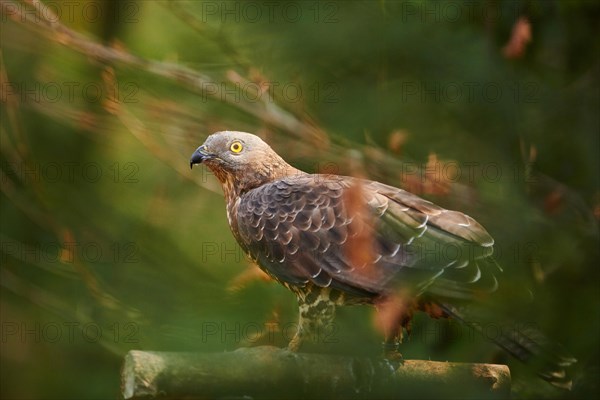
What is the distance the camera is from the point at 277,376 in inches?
89.0

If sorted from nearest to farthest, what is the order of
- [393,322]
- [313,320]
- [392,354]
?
[393,322]
[392,354]
[313,320]

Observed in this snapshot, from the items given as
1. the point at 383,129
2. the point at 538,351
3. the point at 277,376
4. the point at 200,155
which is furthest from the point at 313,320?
the point at 383,129

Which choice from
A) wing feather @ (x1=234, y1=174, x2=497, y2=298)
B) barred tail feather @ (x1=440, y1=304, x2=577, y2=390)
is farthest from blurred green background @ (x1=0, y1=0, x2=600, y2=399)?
wing feather @ (x1=234, y1=174, x2=497, y2=298)

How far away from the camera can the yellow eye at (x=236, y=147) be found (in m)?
3.40

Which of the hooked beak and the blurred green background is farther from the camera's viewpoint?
the hooked beak

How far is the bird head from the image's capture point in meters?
3.35

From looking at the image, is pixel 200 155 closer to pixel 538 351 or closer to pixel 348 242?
pixel 348 242

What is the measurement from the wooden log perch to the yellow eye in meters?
1.12

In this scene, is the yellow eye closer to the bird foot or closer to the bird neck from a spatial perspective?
the bird neck

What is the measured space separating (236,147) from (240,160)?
0.09m

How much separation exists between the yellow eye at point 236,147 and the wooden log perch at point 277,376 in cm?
112

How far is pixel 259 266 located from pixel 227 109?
541 millimetres

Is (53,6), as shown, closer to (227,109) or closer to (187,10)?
(227,109)

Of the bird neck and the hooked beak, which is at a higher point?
the hooked beak
